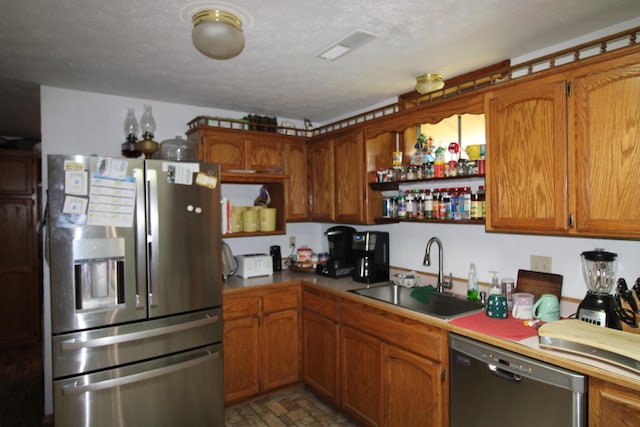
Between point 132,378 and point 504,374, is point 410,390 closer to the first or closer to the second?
point 504,374

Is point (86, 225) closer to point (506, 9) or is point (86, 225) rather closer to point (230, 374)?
point (230, 374)

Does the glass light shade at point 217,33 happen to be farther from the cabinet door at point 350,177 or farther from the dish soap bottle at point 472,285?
the dish soap bottle at point 472,285

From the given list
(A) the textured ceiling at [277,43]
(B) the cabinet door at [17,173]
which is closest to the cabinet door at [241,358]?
(A) the textured ceiling at [277,43]

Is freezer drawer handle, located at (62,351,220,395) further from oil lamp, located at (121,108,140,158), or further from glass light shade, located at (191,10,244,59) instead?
glass light shade, located at (191,10,244,59)

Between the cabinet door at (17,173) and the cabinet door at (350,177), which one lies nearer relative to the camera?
the cabinet door at (350,177)

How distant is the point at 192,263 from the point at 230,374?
0.96 metres

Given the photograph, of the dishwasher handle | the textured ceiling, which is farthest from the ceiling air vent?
the dishwasher handle

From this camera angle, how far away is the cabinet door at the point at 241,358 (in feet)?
9.12

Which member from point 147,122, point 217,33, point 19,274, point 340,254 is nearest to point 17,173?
point 19,274

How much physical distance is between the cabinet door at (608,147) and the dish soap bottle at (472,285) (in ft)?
2.60

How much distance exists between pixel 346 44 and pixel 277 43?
375mm

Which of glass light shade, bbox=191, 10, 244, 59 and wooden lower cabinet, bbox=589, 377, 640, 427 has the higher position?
glass light shade, bbox=191, 10, 244, 59

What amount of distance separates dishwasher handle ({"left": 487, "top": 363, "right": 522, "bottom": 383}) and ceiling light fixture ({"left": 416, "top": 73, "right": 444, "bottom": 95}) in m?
1.74

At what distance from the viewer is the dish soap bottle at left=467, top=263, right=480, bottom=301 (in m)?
2.35
